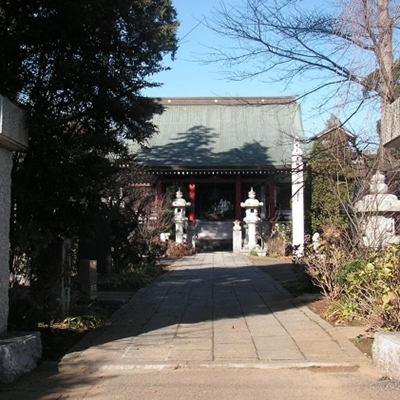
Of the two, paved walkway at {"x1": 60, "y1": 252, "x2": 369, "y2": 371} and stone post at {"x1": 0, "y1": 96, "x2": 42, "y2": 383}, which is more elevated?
stone post at {"x1": 0, "y1": 96, "x2": 42, "y2": 383}

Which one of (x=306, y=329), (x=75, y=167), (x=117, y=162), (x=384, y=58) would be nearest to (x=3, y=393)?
(x=75, y=167)

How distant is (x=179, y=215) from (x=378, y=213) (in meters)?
16.1

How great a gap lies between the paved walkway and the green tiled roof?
15.0 metres

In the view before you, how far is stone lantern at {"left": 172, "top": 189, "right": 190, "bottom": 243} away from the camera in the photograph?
25656 millimetres

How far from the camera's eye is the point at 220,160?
27.7 meters

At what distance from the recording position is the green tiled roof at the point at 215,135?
1078 inches

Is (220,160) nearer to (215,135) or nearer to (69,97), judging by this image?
(215,135)

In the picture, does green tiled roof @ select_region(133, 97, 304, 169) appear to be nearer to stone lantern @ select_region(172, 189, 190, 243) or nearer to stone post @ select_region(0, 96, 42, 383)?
Answer: stone lantern @ select_region(172, 189, 190, 243)

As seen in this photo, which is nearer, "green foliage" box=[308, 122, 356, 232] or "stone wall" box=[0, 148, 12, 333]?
"stone wall" box=[0, 148, 12, 333]

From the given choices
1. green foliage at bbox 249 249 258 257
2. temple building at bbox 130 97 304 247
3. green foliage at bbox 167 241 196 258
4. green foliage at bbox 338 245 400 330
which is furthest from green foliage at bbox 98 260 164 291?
temple building at bbox 130 97 304 247

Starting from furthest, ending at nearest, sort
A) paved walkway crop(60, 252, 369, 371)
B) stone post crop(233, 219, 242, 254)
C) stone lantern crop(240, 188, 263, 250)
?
stone post crop(233, 219, 242, 254) < stone lantern crop(240, 188, 263, 250) < paved walkway crop(60, 252, 369, 371)

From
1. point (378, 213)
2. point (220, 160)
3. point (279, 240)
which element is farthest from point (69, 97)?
point (220, 160)

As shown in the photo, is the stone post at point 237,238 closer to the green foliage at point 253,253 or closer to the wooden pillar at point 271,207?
the green foliage at point 253,253

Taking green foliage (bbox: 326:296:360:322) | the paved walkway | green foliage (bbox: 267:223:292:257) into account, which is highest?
green foliage (bbox: 267:223:292:257)
